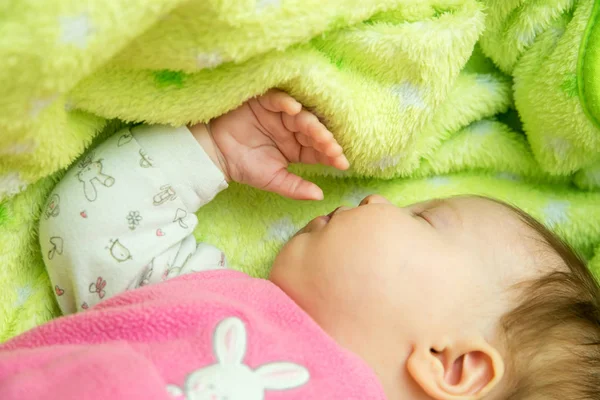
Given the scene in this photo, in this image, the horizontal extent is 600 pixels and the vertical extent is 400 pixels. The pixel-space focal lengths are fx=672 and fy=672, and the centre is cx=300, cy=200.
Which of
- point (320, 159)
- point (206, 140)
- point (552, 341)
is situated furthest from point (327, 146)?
point (552, 341)

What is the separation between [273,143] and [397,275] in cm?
28

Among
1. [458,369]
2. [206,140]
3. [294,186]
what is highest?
[206,140]

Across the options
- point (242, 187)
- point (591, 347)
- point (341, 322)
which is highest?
point (242, 187)

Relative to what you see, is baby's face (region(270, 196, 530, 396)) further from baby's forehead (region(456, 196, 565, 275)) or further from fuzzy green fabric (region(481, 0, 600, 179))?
fuzzy green fabric (region(481, 0, 600, 179))

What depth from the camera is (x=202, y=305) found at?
0.85 m

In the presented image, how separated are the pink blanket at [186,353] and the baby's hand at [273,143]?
0.20 metres

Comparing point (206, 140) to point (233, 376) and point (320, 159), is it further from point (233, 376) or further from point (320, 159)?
point (233, 376)

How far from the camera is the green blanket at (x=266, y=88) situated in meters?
0.75

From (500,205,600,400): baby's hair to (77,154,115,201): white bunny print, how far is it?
0.59 metres

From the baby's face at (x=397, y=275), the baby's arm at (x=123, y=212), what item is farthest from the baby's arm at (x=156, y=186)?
the baby's face at (x=397, y=275)

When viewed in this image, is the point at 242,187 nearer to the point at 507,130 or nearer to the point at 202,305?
the point at 202,305

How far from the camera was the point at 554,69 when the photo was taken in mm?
1145

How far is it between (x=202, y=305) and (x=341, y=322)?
0.19 meters

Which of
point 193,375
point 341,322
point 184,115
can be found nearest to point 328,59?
point 184,115
